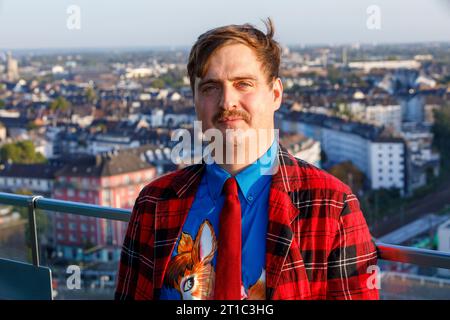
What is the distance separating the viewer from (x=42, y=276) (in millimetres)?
1360

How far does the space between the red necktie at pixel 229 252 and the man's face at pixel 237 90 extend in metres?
0.07

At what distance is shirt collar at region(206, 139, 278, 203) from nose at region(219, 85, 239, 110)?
0.20ft

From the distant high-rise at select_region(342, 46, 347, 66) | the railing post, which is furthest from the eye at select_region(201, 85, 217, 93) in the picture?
the distant high-rise at select_region(342, 46, 347, 66)

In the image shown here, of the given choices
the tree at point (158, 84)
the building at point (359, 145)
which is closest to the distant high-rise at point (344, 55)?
the tree at point (158, 84)

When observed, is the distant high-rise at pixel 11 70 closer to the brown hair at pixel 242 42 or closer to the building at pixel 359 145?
the building at pixel 359 145

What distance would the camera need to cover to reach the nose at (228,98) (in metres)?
0.83

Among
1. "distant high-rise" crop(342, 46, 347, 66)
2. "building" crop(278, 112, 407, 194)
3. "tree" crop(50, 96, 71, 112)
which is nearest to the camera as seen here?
"building" crop(278, 112, 407, 194)

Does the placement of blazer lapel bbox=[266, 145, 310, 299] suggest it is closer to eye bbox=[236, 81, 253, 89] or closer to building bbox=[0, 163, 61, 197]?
eye bbox=[236, 81, 253, 89]

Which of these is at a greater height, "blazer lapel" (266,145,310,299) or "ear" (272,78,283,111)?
"ear" (272,78,283,111)

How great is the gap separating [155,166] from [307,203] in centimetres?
1721

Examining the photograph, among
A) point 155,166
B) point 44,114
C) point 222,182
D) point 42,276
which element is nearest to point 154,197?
point 222,182

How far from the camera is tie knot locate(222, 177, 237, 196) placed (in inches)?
32.6

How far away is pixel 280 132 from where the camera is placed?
17469 mm

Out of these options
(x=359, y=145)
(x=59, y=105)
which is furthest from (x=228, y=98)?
(x=59, y=105)
